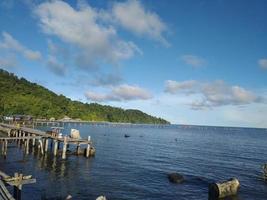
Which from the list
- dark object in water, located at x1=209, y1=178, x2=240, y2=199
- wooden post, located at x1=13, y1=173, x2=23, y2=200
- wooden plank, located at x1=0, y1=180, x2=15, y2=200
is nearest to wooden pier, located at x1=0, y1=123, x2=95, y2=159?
dark object in water, located at x1=209, y1=178, x2=240, y2=199

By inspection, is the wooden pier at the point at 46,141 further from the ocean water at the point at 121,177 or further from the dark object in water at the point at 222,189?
the dark object in water at the point at 222,189

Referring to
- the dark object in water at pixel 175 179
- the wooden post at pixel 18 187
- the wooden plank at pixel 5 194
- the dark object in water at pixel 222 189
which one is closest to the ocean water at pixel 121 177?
the dark object in water at pixel 175 179

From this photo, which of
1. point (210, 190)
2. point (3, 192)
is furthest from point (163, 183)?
point (3, 192)

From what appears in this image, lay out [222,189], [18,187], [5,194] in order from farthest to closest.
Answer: [222,189], [18,187], [5,194]

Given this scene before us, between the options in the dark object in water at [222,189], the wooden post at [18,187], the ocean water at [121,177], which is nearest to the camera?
the wooden post at [18,187]

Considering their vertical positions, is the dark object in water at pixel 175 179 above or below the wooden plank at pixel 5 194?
below

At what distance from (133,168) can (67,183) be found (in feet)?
48.2

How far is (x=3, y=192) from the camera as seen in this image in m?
17.0

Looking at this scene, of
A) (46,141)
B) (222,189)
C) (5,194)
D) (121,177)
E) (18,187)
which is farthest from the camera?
(46,141)

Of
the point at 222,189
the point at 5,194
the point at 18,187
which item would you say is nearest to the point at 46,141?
the point at 18,187

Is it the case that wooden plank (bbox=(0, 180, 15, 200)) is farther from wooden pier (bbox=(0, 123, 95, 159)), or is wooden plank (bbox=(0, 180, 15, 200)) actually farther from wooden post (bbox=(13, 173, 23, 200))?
wooden pier (bbox=(0, 123, 95, 159))

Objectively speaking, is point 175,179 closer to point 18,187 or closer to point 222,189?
point 222,189

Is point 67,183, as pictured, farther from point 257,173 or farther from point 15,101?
point 15,101

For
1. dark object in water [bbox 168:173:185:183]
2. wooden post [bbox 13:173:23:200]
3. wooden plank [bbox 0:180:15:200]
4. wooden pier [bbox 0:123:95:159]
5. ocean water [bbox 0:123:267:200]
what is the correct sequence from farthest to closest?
wooden pier [bbox 0:123:95:159]
dark object in water [bbox 168:173:185:183]
ocean water [bbox 0:123:267:200]
wooden post [bbox 13:173:23:200]
wooden plank [bbox 0:180:15:200]
